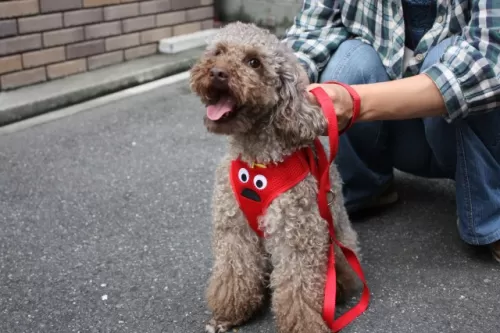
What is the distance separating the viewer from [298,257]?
2.14 meters

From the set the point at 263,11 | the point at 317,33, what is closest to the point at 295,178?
the point at 317,33

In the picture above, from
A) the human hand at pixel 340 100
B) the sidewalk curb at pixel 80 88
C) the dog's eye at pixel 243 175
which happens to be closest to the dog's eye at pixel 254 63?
the human hand at pixel 340 100

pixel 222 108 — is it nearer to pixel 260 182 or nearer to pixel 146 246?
pixel 260 182

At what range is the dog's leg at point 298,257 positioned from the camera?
2.10 m

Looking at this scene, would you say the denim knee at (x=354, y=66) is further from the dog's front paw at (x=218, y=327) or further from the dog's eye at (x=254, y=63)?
the dog's front paw at (x=218, y=327)

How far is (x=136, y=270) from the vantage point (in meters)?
2.66

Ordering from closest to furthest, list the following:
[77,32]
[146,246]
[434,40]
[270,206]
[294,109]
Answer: [294,109]
[270,206]
[434,40]
[146,246]
[77,32]

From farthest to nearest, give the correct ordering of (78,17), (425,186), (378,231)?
(78,17)
(425,186)
(378,231)

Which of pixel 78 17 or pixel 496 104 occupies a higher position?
pixel 496 104

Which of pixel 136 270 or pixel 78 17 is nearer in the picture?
pixel 136 270

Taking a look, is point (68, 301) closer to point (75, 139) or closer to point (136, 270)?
point (136, 270)

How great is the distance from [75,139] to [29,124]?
398 mm

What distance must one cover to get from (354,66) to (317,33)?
22 cm

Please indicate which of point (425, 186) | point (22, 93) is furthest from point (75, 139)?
point (425, 186)
